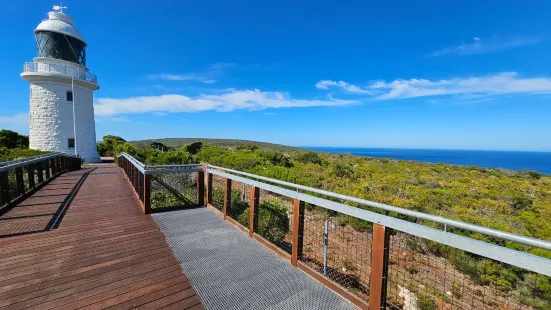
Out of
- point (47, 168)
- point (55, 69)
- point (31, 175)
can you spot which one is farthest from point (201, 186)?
point (55, 69)

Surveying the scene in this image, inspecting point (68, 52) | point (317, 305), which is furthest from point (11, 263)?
point (68, 52)

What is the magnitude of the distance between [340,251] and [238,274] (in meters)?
3.02

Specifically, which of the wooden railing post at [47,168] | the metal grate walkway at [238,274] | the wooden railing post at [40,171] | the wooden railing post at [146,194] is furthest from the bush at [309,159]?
the metal grate walkway at [238,274]

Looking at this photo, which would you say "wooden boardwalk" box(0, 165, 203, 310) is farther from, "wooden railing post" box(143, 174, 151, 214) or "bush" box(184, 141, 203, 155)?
"bush" box(184, 141, 203, 155)

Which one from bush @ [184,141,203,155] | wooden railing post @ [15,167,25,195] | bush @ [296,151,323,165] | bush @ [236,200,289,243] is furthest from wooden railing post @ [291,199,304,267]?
bush @ [184,141,203,155]

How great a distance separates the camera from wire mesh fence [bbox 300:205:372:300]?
3884 mm

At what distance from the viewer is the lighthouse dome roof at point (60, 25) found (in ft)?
50.8

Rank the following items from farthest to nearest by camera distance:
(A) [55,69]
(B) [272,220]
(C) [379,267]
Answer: (A) [55,69], (B) [272,220], (C) [379,267]

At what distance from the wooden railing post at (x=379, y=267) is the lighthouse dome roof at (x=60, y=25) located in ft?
68.8

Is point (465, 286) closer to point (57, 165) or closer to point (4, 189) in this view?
point (4, 189)

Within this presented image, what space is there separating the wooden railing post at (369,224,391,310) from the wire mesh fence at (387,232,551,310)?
135 centimetres

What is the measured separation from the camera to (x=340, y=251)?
5438mm

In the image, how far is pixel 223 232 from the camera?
175 inches

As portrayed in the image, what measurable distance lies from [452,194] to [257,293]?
1078 centimetres
